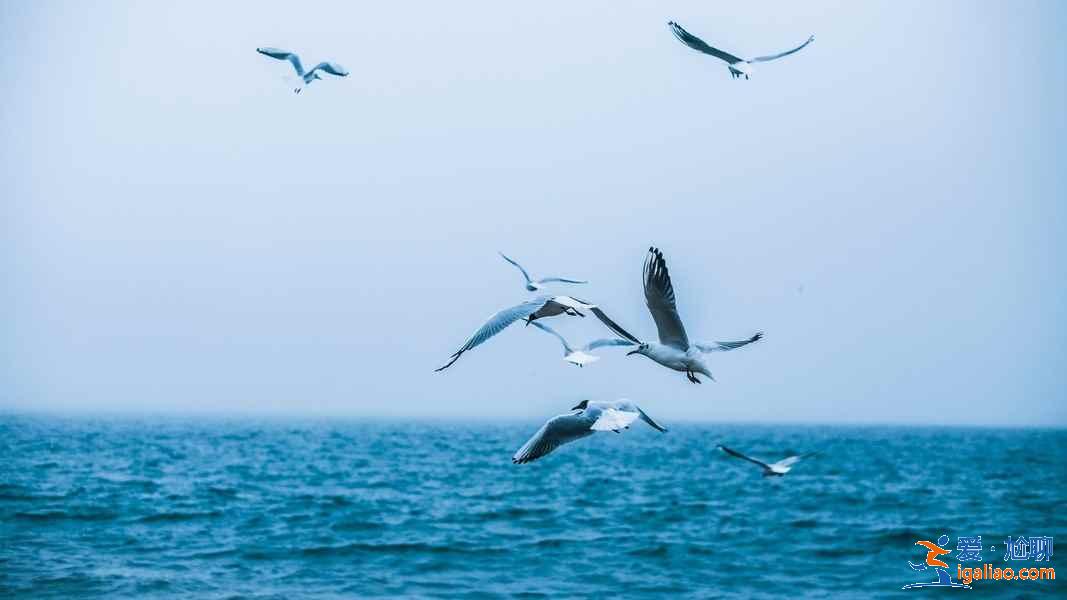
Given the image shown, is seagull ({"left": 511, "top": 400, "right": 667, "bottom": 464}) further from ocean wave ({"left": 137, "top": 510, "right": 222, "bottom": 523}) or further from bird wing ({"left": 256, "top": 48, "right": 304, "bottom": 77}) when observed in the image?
ocean wave ({"left": 137, "top": 510, "right": 222, "bottom": 523})

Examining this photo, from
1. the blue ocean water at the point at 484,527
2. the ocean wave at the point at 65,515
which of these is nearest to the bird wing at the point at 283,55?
the blue ocean water at the point at 484,527

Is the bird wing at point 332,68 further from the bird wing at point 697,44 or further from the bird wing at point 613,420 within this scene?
the bird wing at point 613,420

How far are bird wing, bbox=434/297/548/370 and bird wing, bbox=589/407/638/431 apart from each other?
41.0 inches

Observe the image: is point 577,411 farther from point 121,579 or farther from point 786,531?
point 786,531

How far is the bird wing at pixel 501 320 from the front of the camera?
9.13m

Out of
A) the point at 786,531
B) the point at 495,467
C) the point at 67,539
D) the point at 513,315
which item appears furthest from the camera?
the point at 495,467

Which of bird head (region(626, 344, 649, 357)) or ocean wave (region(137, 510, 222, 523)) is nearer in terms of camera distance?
bird head (region(626, 344, 649, 357))

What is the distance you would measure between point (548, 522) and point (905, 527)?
967cm

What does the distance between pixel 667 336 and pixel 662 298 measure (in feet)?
1.17

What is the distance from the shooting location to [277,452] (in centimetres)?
6169

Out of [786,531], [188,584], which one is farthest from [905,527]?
[188,584]

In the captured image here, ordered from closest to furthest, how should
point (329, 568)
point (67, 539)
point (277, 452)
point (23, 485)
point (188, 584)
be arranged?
point (188, 584)
point (329, 568)
point (67, 539)
point (23, 485)
point (277, 452)

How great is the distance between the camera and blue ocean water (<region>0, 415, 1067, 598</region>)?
22.6 metres

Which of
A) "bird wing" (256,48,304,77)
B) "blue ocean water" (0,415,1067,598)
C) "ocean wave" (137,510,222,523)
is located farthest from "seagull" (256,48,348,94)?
"ocean wave" (137,510,222,523)
